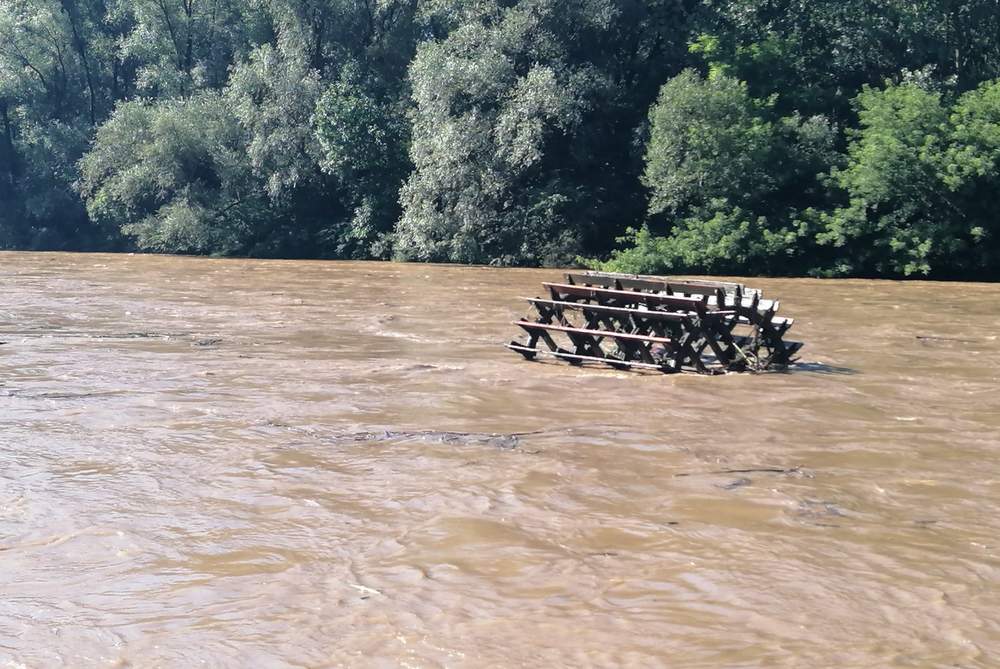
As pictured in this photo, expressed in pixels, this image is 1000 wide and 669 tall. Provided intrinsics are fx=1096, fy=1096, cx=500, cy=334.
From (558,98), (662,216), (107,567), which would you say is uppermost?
(558,98)

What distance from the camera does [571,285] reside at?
15.8 meters

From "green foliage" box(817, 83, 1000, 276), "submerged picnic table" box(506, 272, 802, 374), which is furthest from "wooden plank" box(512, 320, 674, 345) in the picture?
"green foliage" box(817, 83, 1000, 276)

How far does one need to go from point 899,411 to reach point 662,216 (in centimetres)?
2511

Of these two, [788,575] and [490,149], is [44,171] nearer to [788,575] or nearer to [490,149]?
[490,149]

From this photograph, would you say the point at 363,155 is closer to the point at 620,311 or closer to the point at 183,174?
the point at 183,174

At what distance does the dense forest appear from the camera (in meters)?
30.8

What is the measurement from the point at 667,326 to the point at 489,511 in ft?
24.7

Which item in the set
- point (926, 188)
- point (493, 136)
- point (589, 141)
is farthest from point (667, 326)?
point (589, 141)

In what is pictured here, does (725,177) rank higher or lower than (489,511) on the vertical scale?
higher

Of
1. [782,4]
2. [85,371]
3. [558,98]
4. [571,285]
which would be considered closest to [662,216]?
[558,98]

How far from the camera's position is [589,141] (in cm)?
3575

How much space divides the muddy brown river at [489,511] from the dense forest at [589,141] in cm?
1639

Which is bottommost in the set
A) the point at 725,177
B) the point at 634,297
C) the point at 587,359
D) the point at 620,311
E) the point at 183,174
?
the point at 587,359

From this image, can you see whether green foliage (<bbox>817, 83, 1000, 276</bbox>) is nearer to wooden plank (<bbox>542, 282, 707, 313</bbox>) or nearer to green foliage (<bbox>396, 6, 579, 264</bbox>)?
green foliage (<bbox>396, 6, 579, 264</bbox>)
